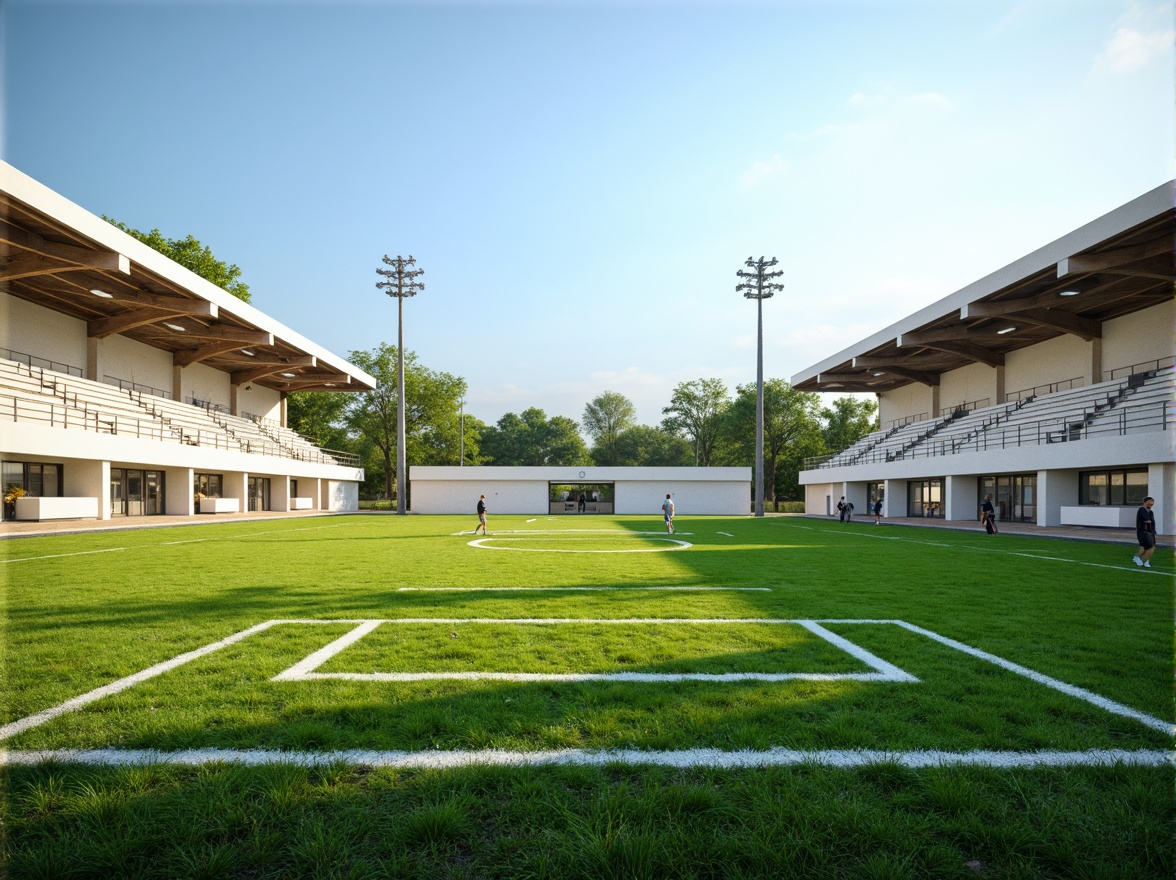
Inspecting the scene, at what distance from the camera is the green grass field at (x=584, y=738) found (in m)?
2.80

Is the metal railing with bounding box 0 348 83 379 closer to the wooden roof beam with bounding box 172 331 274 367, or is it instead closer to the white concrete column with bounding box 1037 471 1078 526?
the wooden roof beam with bounding box 172 331 274 367

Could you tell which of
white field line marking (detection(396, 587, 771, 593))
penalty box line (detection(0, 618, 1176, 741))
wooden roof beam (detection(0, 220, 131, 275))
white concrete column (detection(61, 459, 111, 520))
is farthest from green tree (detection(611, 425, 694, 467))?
penalty box line (detection(0, 618, 1176, 741))

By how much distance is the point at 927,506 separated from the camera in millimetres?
39719

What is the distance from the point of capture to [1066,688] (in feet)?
16.3

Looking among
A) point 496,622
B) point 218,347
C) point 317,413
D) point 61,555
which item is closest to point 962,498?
point 496,622

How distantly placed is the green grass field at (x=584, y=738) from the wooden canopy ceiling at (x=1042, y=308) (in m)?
18.4

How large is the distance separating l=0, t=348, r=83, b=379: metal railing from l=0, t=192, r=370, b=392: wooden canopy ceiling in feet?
7.52

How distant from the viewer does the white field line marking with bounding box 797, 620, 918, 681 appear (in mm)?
5270

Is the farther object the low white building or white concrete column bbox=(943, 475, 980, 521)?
the low white building

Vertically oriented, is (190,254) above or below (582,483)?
above

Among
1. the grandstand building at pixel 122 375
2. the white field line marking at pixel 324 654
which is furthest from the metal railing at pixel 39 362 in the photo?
the white field line marking at pixel 324 654

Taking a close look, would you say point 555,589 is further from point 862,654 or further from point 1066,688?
point 1066,688

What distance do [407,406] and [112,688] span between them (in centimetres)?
6288

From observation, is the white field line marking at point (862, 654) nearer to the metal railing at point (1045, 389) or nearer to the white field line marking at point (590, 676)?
the white field line marking at point (590, 676)
